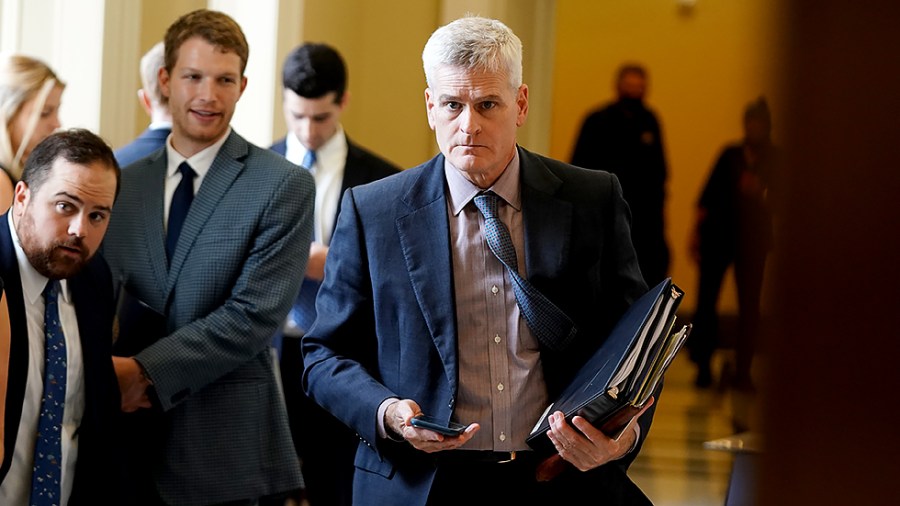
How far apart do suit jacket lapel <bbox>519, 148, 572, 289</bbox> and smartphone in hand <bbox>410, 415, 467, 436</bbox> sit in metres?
0.29

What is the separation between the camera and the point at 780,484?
322mm

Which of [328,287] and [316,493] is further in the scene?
[316,493]

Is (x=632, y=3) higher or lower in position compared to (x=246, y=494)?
higher

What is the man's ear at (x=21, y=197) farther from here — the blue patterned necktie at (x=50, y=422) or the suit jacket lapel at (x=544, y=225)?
the suit jacket lapel at (x=544, y=225)

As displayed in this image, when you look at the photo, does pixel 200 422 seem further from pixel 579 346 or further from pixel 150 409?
pixel 579 346

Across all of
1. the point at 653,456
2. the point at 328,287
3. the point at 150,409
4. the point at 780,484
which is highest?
the point at 780,484

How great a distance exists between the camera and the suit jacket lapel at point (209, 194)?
2.96m

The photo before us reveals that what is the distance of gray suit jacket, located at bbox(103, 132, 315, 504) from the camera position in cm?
289

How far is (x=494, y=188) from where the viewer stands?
7.16 feet

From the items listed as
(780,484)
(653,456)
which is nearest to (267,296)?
(780,484)

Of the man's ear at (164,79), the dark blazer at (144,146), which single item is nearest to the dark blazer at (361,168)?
the dark blazer at (144,146)

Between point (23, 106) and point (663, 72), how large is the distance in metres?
10.8

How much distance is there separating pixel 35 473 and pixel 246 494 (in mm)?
617

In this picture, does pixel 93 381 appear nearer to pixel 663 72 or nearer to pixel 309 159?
pixel 309 159
